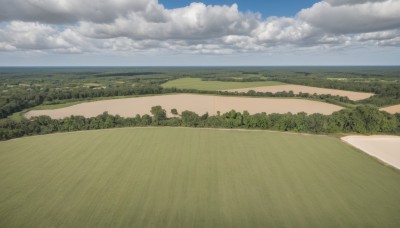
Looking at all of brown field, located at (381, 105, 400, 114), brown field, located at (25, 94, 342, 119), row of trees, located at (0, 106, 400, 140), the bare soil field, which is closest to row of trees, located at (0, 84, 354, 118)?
brown field, located at (25, 94, 342, 119)

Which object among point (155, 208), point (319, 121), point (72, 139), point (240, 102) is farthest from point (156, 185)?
point (240, 102)

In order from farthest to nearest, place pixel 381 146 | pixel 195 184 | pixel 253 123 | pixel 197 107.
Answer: pixel 197 107, pixel 253 123, pixel 381 146, pixel 195 184

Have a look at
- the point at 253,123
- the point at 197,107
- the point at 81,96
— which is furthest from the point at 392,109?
the point at 81,96

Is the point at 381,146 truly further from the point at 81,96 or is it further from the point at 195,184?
the point at 81,96

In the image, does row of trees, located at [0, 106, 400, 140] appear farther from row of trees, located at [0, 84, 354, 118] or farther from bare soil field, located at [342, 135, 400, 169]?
row of trees, located at [0, 84, 354, 118]

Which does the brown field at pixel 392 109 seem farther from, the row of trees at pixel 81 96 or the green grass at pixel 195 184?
the green grass at pixel 195 184

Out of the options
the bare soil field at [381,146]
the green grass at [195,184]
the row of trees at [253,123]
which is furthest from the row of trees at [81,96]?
the green grass at [195,184]

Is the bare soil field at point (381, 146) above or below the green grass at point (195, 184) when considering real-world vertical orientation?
above
